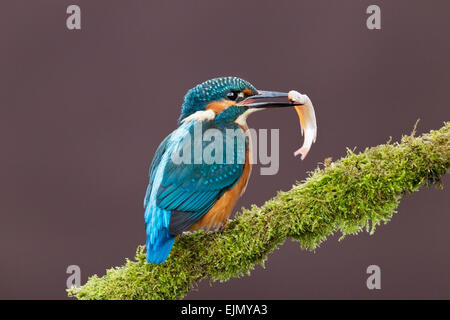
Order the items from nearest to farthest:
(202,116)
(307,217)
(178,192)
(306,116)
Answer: (307,217), (178,192), (202,116), (306,116)

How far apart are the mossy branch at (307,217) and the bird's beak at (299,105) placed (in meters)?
0.41

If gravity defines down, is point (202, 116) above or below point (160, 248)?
above

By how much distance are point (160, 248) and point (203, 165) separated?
413 millimetres

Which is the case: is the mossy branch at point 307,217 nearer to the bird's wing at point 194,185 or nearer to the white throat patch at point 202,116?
the bird's wing at point 194,185

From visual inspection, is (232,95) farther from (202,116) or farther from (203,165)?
(203,165)

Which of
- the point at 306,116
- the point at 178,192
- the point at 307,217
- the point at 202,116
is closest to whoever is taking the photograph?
the point at 307,217

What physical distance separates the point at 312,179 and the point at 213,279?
558mm

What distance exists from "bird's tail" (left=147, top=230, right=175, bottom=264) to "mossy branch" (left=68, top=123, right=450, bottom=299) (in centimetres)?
7

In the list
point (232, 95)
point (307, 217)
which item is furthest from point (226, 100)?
point (307, 217)

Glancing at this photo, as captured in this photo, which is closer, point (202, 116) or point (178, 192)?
point (178, 192)

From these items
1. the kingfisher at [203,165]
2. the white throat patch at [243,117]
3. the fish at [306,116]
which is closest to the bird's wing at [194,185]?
the kingfisher at [203,165]

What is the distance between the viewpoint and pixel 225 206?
7.98 ft

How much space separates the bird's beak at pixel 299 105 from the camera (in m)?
2.59

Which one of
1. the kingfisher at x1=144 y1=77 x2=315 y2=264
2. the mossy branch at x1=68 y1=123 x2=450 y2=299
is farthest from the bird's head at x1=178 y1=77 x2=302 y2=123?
the mossy branch at x1=68 y1=123 x2=450 y2=299
